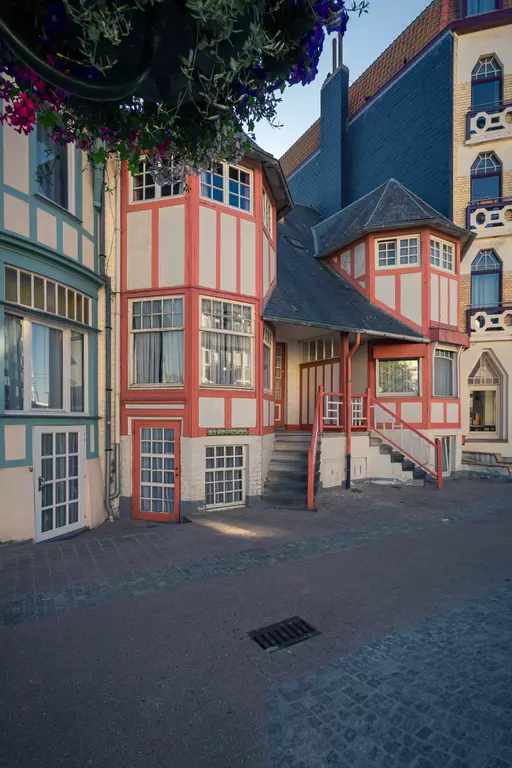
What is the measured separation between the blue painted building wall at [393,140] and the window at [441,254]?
261 centimetres

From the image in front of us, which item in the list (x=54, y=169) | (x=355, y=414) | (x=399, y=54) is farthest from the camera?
(x=399, y=54)

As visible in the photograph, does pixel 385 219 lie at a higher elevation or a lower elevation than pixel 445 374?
higher

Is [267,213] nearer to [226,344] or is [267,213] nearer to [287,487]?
[226,344]

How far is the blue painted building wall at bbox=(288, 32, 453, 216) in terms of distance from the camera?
624 inches

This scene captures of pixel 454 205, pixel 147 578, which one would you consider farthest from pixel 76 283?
pixel 454 205

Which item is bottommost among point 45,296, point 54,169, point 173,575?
point 173,575

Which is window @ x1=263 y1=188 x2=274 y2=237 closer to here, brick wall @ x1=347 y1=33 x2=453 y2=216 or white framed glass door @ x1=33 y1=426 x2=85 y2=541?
white framed glass door @ x1=33 y1=426 x2=85 y2=541

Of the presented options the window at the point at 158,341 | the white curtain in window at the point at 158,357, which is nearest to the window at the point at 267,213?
the window at the point at 158,341

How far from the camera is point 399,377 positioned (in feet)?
44.8

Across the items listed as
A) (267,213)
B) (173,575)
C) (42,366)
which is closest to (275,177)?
(267,213)

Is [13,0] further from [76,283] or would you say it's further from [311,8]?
[76,283]

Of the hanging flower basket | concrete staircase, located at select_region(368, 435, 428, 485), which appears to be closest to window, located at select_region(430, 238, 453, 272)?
concrete staircase, located at select_region(368, 435, 428, 485)

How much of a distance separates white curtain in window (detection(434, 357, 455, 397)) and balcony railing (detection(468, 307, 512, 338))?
2.26 meters

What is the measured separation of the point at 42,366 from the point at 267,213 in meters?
6.84
